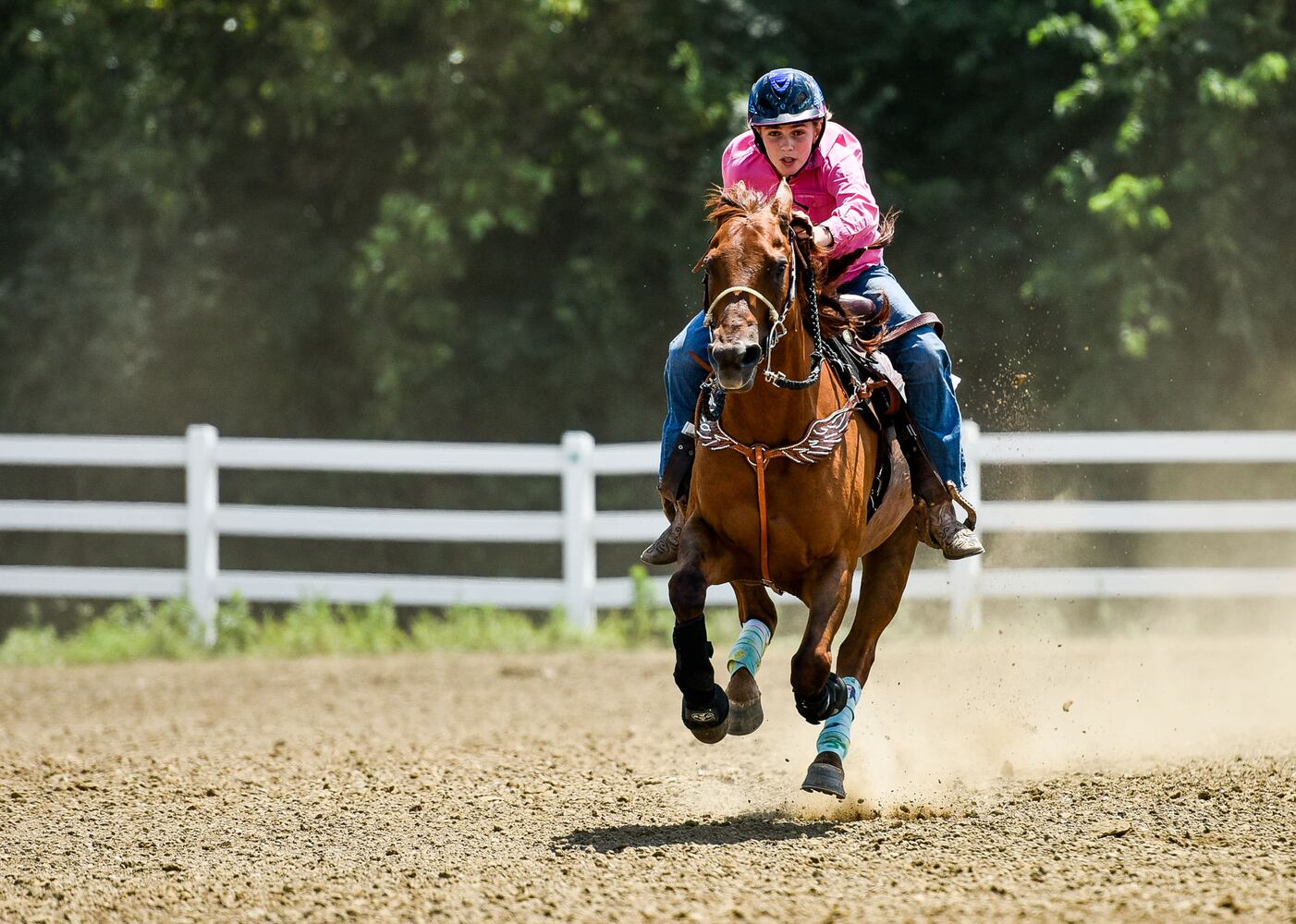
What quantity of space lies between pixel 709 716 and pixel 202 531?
8.25 metres

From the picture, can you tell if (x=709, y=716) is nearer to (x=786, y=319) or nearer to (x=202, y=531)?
(x=786, y=319)

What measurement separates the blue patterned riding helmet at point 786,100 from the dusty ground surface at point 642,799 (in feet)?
9.29

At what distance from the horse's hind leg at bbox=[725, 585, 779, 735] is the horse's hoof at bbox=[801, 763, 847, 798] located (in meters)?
0.29

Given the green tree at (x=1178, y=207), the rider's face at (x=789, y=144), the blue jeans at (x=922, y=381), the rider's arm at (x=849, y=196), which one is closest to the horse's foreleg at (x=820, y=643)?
the blue jeans at (x=922, y=381)

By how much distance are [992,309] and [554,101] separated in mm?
5270

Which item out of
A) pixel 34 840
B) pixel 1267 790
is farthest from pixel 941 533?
pixel 34 840

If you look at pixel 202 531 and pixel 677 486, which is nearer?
pixel 677 486

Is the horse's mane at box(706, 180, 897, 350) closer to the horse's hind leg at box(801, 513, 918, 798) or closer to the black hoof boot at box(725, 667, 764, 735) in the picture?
the horse's hind leg at box(801, 513, 918, 798)

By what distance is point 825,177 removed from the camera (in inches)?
261

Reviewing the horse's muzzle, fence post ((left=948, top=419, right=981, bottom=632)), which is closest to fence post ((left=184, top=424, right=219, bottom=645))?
fence post ((left=948, top=419, right=981, bottom=632))

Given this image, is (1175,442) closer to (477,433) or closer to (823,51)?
(823,51)

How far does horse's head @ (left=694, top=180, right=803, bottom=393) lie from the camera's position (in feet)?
17.3

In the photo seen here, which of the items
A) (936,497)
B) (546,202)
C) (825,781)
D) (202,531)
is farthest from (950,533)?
(546,202)

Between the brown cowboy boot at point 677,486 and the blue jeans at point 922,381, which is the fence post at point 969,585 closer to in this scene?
the blue jeans at point 922,381
